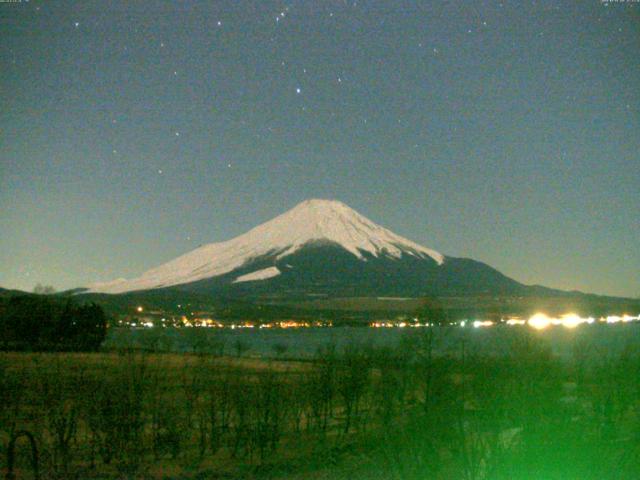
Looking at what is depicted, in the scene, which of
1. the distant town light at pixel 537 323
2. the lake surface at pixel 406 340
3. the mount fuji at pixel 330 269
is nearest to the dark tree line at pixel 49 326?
the lake surface at pixel 406 340

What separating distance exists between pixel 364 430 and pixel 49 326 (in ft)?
96.1

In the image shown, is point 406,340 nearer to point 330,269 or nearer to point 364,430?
point 364,430

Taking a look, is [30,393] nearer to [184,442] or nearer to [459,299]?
[184,442]

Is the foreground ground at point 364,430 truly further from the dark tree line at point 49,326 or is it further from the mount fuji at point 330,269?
the mount fuji at point 330,269

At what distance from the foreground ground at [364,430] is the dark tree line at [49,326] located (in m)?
21.1

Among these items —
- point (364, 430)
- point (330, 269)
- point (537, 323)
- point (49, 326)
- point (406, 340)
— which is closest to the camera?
point (364, 430)

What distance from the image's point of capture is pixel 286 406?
1491 centimetres

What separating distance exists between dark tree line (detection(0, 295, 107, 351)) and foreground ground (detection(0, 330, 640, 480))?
21.1 meters

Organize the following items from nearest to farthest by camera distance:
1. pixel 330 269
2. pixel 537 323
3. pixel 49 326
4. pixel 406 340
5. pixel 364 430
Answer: pixel 364 430 → pixel 406 340 → pixel 537 323 → pixel 49 326 → pixel 330 269

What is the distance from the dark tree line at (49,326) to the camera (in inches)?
1599

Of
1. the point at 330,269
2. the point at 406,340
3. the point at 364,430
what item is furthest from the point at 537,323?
the point at 330,269

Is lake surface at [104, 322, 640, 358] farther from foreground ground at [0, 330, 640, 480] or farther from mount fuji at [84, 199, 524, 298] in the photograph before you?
mount fuji at [84, 199, 524, 298]

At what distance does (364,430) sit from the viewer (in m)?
15.4

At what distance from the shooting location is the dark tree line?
4062cm
